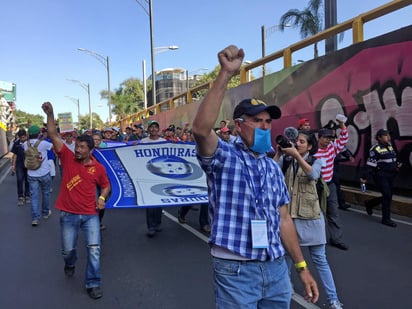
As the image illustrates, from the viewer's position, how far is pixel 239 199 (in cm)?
213

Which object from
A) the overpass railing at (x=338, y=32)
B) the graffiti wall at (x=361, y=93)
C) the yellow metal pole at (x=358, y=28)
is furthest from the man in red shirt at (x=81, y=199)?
the yellow metal pole at (x=358, y=28)

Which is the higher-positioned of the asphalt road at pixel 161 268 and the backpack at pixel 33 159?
the backpack at pixel 33 159

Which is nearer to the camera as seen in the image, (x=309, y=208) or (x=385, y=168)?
(x=309, y=208)

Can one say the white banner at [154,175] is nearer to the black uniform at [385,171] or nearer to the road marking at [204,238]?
the road marking at [204,238]

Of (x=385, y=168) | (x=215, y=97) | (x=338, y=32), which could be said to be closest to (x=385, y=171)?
(x=385, y=168)

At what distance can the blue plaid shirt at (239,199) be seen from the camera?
211 cm

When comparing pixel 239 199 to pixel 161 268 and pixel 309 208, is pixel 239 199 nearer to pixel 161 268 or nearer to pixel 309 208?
pixel 309 208

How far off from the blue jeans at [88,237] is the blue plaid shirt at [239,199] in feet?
8.00

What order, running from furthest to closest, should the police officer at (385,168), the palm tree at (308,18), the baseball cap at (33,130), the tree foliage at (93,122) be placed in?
the tree foliage at (93,122)
the palm tree at (308,18)
the baseball cap at (33,130)
the police officer at (385,168)

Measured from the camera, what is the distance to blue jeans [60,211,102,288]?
420 centimetres

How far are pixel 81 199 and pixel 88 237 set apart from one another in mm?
416

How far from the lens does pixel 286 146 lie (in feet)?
10.8

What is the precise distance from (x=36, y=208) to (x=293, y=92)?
7.44 metres

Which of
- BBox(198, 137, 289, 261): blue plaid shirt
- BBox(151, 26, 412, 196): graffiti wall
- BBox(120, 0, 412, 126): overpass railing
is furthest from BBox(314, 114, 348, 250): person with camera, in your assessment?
BBox(120, 0, 412, 126): overpass railing
